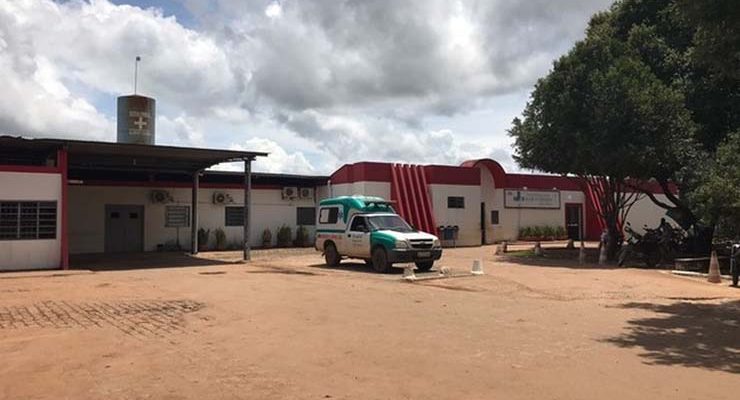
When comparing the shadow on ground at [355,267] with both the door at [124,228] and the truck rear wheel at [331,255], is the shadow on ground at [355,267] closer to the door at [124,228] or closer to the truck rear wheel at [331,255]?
the truck rear wheel at [331,255]

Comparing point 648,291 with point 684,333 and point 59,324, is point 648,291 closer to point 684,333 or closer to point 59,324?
point 684,333

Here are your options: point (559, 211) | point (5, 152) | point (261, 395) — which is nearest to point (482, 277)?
point (261, 395)

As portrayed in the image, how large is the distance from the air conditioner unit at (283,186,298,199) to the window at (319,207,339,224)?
10.2 m

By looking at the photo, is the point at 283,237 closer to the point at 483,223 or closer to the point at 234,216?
the point at 234,216

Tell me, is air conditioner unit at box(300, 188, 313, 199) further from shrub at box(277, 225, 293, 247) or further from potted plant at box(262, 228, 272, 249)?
potted plant at box(262, 228, 272, 249)

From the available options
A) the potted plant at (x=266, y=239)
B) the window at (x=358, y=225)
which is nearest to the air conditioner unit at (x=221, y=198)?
the potted plant at (x=266, y=239)

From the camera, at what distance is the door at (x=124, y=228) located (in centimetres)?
2811

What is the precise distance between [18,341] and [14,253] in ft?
39.1

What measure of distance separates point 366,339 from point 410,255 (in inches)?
387

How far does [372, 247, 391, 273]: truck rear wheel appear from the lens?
1888cm

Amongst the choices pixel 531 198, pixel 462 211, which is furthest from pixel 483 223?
pixel 531 198

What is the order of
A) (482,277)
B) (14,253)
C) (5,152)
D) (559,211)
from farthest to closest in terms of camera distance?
(559,211) < (5,152) < (14,253) < (482,277)

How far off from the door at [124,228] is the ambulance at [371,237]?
1073 cm

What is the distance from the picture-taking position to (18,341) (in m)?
8.75
